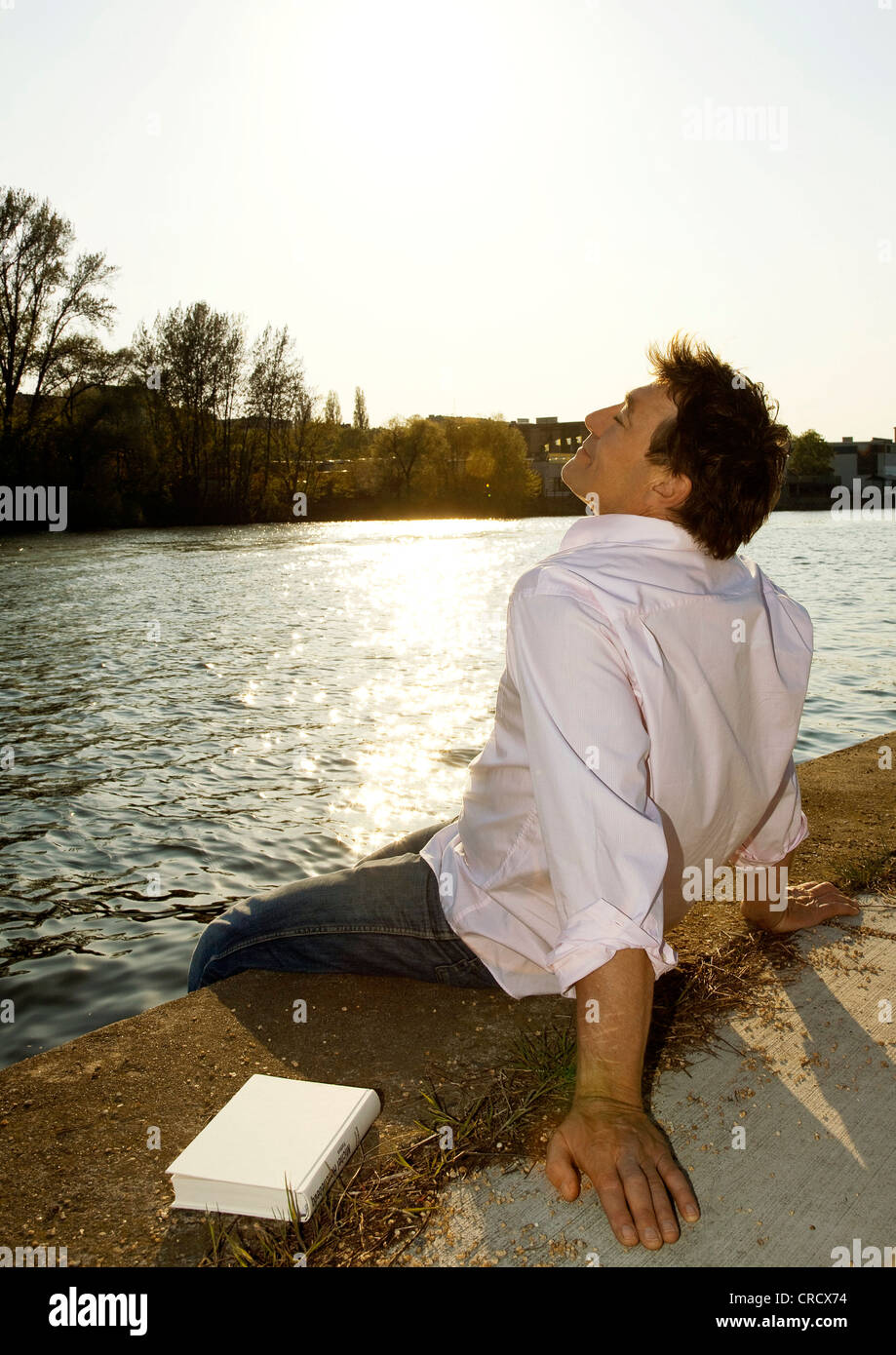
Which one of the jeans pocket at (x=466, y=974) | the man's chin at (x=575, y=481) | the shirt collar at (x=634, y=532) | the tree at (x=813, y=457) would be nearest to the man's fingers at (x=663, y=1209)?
the jeans pocket at (x=466, y=974)

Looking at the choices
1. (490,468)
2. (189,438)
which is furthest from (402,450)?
(189,438)

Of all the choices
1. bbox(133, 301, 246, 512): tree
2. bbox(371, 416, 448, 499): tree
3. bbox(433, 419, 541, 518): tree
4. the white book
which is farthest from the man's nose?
bbox(433, 419, 541, 518): tree

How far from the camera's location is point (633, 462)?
2277 millimetres

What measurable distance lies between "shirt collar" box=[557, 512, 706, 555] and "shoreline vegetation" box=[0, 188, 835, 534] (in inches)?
1336

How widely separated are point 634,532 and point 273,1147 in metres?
1.50

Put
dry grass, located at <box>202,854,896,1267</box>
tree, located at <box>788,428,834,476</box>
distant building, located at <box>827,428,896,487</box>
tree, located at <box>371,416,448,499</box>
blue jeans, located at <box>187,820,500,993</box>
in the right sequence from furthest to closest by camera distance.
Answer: distant building, located at <box>827,428,896,487</box> → tree, located at <box>788,428,834,476</box> → tree, located at <box>371,416,448,499</box> → blue jeans, located at <box>187,820,500,993</box> → dry grass, located at <box>202,854,896,1267</box>

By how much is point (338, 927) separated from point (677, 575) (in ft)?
4.43

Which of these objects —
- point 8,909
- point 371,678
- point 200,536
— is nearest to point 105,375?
point 200,536

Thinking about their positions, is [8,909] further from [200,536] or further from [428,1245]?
[200,536]

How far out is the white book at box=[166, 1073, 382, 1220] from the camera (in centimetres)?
208

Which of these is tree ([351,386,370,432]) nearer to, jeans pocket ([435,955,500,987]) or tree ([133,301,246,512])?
tree ([133,301,246,512])

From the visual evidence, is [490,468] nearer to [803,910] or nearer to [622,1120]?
[803,910]

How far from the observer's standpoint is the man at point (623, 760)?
1.97 m
